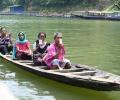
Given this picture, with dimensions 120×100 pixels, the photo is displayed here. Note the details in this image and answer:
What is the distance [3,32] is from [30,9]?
9103 centimetres

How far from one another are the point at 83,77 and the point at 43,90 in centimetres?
169

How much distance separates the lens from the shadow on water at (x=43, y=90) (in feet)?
34.3

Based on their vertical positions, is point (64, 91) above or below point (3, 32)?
below

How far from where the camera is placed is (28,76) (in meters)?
13.1

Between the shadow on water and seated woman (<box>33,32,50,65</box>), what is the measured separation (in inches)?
19.6

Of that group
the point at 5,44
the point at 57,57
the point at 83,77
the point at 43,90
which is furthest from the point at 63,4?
the point at 83,77

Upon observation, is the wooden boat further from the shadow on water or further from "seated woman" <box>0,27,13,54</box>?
"seated woman" <box>0,27,13,54</box>

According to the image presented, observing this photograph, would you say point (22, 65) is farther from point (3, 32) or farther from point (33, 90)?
point (3, 32)

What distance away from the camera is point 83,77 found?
10.0 m

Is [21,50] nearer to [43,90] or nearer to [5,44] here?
[5,44]

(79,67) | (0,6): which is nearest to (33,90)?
(79,67)

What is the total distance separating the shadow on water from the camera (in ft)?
34.3

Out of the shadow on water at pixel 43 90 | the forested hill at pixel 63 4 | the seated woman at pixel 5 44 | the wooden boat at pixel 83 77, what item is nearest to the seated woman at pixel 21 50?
the shadow on water at pixel 43 90

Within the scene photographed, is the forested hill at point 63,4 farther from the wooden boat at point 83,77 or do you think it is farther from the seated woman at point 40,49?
the wooden boat at point 83,77
